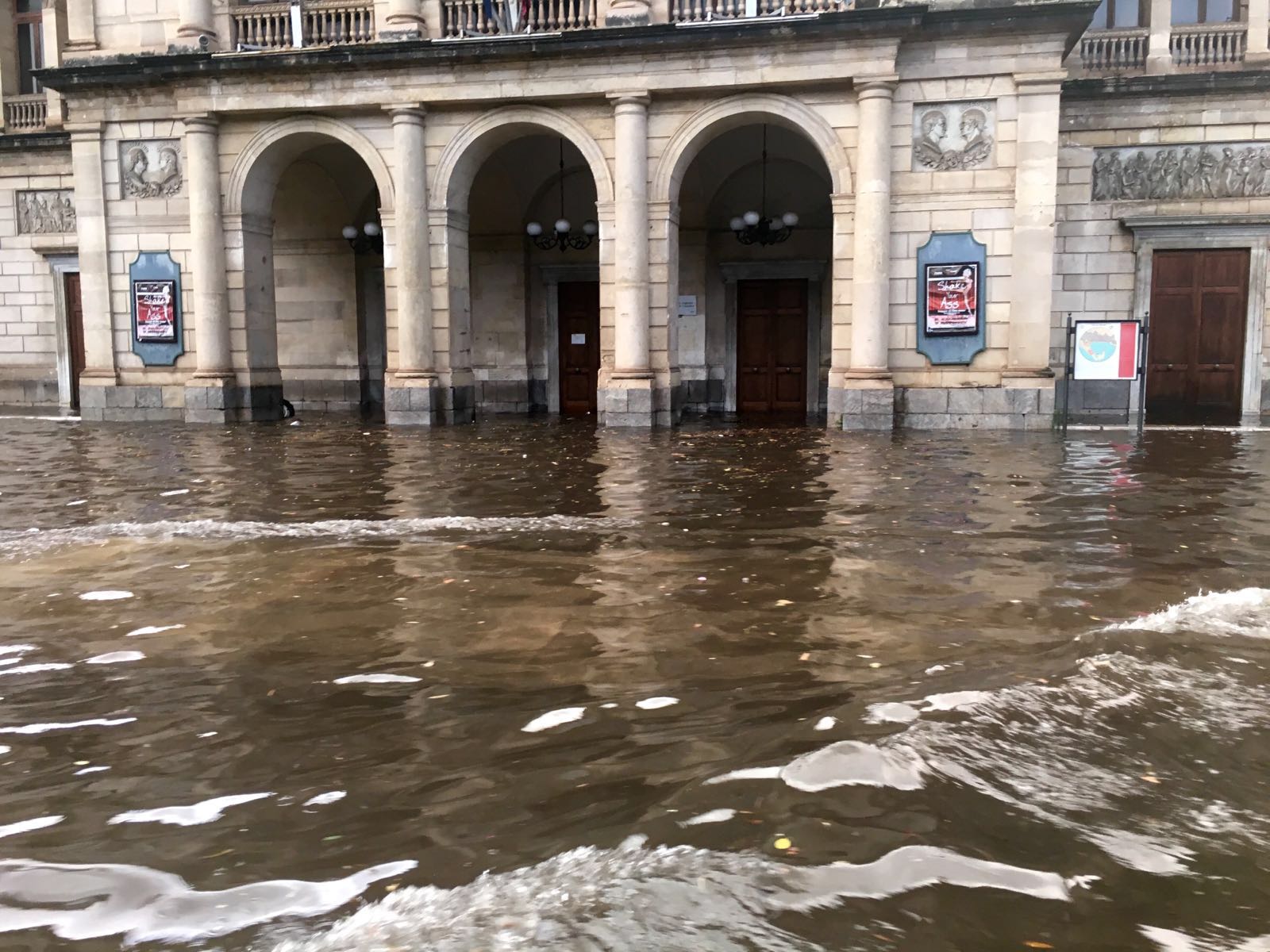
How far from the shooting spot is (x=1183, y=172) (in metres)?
18.3

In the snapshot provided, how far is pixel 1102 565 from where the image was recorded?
20.5ft

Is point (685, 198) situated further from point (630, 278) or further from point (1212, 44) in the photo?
point (1212, 44)

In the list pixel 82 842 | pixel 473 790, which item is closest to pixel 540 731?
pixel 473 790

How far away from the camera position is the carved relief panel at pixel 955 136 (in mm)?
15922

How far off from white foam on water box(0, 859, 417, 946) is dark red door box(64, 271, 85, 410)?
24.0m

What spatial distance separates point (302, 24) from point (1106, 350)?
14598mm

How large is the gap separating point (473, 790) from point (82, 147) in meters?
19.8

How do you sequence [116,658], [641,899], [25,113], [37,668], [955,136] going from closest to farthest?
[641,899] < [37,668] < [116,658] < [955,136] < [25,113]

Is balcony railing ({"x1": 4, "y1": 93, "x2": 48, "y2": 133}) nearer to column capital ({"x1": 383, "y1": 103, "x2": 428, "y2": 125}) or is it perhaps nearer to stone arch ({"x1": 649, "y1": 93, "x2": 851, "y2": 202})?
column capital ({"x1": 383, "y1": 103, "x2": 428, "y2": 125})

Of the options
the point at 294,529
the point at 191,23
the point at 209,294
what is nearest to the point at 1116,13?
the point at 191,23

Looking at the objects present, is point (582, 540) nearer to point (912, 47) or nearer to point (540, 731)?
point (540, 731)

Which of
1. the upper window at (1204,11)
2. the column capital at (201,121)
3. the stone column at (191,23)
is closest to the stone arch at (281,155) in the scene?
the column capital at (201,121)

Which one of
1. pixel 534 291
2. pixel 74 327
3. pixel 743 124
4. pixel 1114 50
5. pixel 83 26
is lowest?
pixel 74 327

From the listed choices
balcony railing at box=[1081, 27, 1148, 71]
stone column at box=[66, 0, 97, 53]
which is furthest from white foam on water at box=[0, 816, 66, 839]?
balcony railing at box=[1081, 27, 1148, 71]
